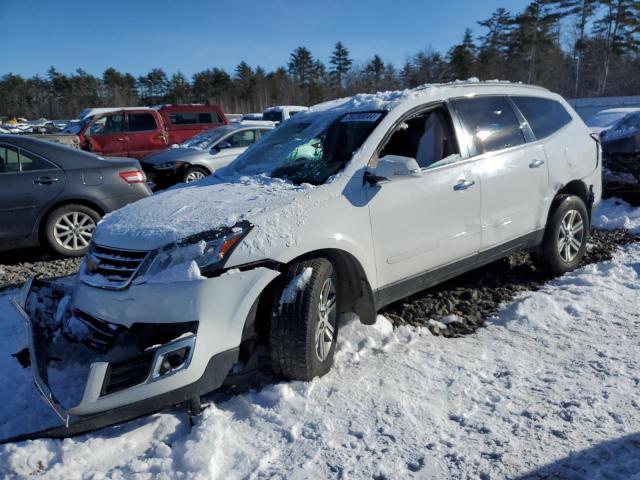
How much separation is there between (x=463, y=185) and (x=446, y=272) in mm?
684

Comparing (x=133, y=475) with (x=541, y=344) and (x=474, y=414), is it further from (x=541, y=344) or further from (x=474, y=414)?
(x=541, y=344)

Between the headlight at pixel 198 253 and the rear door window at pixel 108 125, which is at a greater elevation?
the rear door window at pixel 108 125

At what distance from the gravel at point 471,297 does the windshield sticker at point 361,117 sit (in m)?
1.55

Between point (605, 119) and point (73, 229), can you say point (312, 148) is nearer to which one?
point (73, 229)

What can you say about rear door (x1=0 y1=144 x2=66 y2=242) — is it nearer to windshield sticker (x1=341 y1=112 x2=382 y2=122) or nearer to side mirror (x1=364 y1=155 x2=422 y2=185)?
windshield sticker (x1=341 y1=112 x2=382 y2=122)

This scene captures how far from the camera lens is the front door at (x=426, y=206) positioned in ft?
11.0

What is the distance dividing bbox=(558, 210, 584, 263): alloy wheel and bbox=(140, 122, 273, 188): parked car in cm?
768

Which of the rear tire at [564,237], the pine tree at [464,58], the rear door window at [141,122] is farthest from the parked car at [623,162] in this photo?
the pine tree at [464,58]

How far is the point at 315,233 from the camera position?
2.94 m

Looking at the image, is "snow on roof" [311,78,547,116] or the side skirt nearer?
the side skirt

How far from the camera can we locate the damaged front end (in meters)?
2.32

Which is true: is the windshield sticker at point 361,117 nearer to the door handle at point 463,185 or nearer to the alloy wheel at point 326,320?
the door handle at point 463,185

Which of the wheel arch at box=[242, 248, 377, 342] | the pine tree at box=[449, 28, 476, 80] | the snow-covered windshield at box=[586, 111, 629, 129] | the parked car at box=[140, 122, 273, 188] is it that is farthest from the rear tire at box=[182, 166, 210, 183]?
the pine tree at box=[449, 28, 476, 80]

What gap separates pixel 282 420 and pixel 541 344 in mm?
1986
